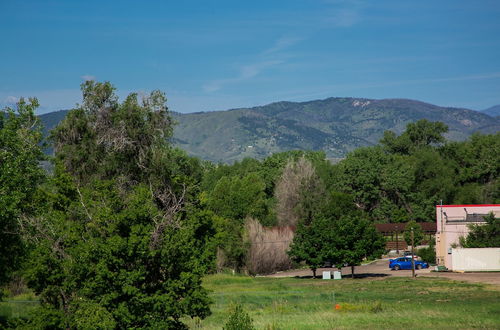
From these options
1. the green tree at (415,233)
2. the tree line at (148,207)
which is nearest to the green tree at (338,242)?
the tree line at (148,207)

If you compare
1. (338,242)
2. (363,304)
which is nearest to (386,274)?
(338,242)

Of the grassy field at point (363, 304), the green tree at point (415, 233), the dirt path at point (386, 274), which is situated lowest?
the dirt path at point (386, 274)

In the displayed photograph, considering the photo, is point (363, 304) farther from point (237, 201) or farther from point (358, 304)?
point (237, 201)

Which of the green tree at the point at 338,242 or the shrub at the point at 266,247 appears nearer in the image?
the green tree at the point at 338,242

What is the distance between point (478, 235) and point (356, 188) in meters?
47.8

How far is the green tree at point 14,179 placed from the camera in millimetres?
31327

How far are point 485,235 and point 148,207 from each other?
59210mm

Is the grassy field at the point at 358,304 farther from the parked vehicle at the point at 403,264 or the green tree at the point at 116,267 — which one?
the parked vehicle at the point at 403,264

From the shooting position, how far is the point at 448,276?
75.2 meters

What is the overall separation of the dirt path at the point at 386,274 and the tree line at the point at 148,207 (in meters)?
4.41

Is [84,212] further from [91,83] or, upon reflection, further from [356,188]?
[356,188]

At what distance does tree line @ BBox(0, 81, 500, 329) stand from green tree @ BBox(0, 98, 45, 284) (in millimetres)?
69

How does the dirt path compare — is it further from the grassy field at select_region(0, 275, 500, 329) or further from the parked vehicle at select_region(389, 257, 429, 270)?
the grassy field at select_region(0, 275, 500, 329)

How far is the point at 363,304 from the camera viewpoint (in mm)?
51312
